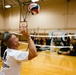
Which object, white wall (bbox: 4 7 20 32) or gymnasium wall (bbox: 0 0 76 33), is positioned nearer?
gymnasium wall (bbox: 0 0 76 33)

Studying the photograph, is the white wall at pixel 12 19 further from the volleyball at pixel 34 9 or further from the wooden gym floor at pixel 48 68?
the wooden gym floor at pixel 48 68

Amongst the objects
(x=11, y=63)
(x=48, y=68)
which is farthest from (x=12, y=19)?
(x=11, y=63)

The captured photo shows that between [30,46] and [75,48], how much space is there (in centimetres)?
678

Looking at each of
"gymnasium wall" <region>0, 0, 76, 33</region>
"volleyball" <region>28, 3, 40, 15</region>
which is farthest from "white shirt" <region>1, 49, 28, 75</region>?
"gymnasium wall" <region>0, 0, 76, 33</region>

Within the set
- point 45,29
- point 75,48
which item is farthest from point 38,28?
point 75,48

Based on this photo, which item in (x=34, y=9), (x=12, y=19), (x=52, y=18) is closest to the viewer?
(x=34, y=9)

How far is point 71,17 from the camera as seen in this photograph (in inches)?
635

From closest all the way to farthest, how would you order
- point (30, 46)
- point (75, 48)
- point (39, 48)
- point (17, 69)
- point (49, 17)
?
point (30, 46), point (17, 69), point (75, 48), point (39, 48), point (49, 17)

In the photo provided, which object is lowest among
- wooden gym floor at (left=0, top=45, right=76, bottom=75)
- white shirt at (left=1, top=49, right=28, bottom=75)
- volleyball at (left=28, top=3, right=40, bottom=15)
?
wooden gym floor at (left=0, top=45, right=76, bottom=75)

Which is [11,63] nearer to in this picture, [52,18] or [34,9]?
[34,9]

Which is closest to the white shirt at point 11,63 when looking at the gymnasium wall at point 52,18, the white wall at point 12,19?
the gymnasium wall at point 52,18

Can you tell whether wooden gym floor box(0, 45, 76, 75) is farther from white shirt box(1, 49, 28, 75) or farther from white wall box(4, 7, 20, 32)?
white wall box(4, 7, 20, 32)

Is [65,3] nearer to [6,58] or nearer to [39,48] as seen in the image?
[39,48]

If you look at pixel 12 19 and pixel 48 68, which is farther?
pixel 12 19
